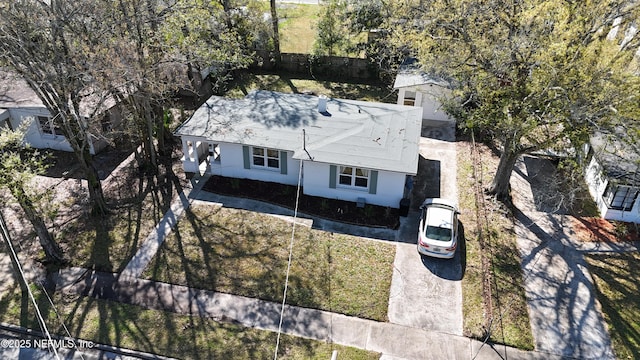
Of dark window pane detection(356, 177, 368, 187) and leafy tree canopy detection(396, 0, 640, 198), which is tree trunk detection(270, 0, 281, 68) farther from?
dark window pane detection(356, 177, 368, 187)

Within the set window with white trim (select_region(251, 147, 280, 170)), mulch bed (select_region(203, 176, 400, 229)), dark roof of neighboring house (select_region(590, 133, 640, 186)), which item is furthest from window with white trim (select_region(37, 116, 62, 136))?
dark roof of neighboring house (select_region(590, 133, 640, 186))

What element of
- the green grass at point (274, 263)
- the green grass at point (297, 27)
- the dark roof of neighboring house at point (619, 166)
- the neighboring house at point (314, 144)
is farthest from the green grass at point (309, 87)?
the dark roof of neighboring house at point (619, 166)

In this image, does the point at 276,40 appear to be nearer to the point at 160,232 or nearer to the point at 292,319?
the point at 160,232

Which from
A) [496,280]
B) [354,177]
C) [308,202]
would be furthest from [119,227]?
[496,280]

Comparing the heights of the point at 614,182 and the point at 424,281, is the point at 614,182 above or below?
above

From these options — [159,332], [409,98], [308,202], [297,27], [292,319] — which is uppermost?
[297,27]

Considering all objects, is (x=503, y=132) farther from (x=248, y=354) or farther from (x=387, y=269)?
(x=248, y=354)
